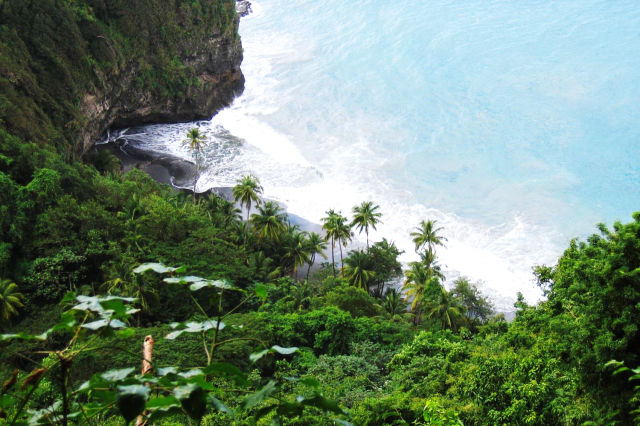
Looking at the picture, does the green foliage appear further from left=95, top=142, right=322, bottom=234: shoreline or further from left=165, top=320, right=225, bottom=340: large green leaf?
left=165, top=320, right=225, bottom=340: large green leaf

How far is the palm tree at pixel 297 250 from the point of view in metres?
42.0

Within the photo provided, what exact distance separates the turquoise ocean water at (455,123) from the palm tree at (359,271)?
7734 millimetres

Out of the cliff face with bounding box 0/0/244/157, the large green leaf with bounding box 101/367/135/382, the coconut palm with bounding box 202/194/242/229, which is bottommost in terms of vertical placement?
the large green leaf with bounding box 101/367/135/382

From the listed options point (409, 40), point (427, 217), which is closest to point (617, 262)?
point (427, 217)

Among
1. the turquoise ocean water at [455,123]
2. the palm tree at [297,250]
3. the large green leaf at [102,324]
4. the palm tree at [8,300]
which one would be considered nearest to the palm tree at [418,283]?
the turquoise ocean water at [455,123]

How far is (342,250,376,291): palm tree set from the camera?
41.5 meters

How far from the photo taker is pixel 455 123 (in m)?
66.0

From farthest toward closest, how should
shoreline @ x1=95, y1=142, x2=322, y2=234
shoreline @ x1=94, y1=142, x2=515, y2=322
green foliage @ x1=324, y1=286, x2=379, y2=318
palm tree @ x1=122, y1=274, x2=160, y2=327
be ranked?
shoreline @ x1=95, y1=142, x2=322, y2=234 → shoreline @ x1=94, y1=142, x2=515, y2=322 → green foliage @ x1=324, y1=286, x2=379, y2=318 → palm tree @ x1=122, y1=274, x2=160, y2=327

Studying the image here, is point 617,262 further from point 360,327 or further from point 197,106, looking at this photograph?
point 197,106

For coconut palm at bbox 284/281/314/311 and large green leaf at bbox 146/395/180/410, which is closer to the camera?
large green leaf at bbox 146/395/180/410

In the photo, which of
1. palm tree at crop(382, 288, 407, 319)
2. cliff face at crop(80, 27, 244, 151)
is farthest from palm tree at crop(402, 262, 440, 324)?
cliff face at crop(80, 27, 244, 151)

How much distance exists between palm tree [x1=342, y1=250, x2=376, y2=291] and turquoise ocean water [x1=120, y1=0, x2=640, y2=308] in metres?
7.73

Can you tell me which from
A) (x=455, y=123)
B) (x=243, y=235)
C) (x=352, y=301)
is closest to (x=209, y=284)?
(x=352, y=301)

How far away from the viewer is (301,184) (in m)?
54.8
